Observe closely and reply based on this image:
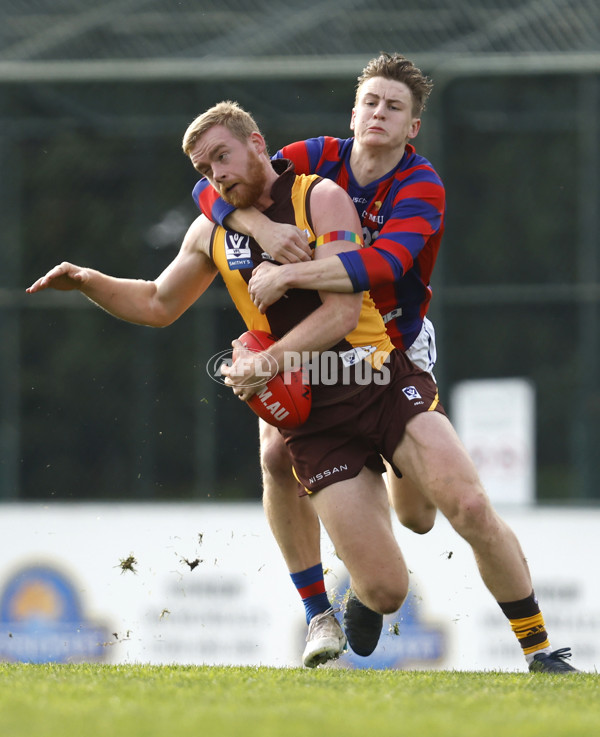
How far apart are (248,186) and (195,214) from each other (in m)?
11.2

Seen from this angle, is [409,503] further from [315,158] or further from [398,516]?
[315,158]

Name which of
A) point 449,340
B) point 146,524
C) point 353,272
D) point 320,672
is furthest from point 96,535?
point 449,340

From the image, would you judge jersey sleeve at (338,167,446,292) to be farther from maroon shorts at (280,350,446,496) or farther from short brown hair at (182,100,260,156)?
short brown hair at (182,100,260,156)

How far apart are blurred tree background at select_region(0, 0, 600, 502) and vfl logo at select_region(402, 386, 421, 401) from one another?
7350mm

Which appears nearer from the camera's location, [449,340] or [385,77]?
[385,77]

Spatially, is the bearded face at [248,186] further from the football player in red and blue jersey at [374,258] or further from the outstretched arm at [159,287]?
the outstretched arm at [159,287]

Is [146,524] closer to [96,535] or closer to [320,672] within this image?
[96,535]

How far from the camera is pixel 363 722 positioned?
3682 millimetres

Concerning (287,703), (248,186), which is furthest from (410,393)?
(287,703)

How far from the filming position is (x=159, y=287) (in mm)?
5539

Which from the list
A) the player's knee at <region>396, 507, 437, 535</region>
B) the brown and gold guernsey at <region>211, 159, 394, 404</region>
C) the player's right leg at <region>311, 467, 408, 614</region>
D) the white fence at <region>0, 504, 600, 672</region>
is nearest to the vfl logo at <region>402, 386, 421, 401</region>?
the brown and gold guernsey at <region>211, 159, 394, 404</region>

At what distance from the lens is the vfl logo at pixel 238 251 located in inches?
204

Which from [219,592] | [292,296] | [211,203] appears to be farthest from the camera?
[219,592]

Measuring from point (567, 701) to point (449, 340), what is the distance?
12.1 m
